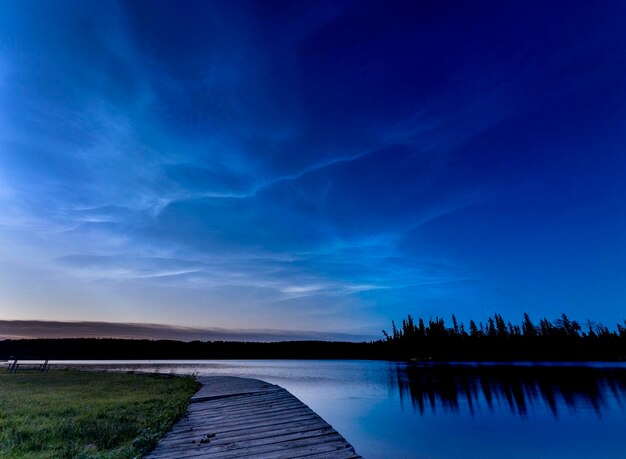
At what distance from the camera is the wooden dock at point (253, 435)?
8883 mm

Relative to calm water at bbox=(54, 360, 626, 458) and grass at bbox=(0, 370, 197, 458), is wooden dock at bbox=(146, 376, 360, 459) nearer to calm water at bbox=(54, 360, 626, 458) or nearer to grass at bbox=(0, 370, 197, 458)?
grass at bbox=(0, 370, 197, 458)

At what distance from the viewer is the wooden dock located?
888 centimetres

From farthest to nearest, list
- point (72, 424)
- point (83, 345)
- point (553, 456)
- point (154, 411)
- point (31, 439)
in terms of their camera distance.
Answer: point (83, 345) → point (553, 456) → point (154, 411) → point (72, 424) → point (31, 439)


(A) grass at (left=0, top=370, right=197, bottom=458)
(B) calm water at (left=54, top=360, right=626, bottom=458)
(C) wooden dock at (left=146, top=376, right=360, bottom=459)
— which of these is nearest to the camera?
(C) wooden dock at (left=146, top=376, right=360, bottom=459)

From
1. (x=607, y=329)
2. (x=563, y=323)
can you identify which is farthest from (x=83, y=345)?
(x=607, y=329)

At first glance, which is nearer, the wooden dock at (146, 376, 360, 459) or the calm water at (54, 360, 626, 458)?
the wooden dock at (146, 376, 360, 459)

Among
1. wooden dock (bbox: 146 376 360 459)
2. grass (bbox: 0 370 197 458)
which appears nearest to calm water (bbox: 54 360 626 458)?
wooden dock (bbox: 146 376 360 459)

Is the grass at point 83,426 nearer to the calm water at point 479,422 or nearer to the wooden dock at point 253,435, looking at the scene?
the wooden dock at point 253,435

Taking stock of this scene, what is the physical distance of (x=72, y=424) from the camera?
12.4 m

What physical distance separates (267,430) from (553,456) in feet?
56.4

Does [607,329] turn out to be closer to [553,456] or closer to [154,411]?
[553,456]

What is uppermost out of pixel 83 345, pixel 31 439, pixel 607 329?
pixel 607 329

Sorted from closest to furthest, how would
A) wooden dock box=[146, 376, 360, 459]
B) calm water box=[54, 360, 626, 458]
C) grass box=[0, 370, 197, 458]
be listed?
1. wooden dock box=[146, 376, 360, 459]
2. grass box=[0, 370, 197, 458]
3. calm water box=[54, 360, 626, 458]

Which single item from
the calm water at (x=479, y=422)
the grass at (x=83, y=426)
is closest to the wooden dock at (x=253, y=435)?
the grass at (x=83, y=426)
